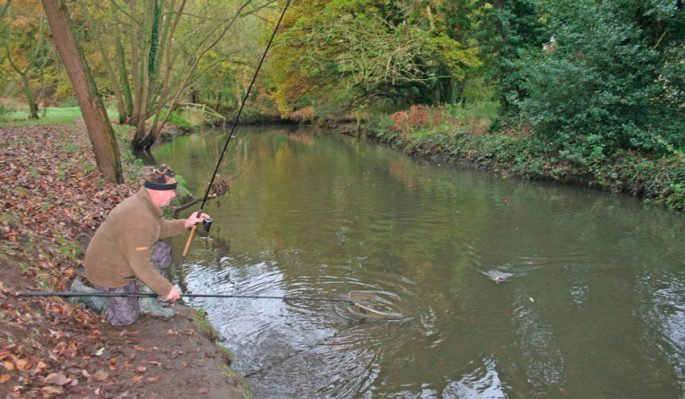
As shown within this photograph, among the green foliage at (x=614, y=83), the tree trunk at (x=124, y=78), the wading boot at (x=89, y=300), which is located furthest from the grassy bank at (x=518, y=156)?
the tree trunk at (x=124, y=78)

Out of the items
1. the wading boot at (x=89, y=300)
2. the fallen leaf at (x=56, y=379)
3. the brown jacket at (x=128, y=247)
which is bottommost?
the fallen leaf at (x=56, y=379)

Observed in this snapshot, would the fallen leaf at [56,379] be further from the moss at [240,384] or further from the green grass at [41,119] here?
the green grass at [41,119]

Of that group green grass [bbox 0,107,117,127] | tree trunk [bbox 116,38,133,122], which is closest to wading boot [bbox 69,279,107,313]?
tree trunk [bbox 116,38,133,122]

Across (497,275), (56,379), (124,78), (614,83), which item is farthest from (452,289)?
(124,78)

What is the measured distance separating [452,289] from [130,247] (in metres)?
5.15

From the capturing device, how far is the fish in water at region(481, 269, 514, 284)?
28.5 feet

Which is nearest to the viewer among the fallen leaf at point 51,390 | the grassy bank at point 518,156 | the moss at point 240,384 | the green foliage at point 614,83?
the fallen leaf at point 51,390

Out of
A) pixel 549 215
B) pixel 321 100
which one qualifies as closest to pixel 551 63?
pixel 549 215

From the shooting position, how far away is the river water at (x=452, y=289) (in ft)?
19.5

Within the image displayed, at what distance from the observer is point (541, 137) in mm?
17656

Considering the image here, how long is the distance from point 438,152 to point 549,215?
10.7m

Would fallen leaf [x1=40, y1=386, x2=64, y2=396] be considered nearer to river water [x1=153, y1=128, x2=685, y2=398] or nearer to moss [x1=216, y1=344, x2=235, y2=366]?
A: moss [x1=216, y1=344, x2=235, y2=366]

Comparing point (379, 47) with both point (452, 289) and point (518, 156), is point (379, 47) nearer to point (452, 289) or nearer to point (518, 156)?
point (518, 156)

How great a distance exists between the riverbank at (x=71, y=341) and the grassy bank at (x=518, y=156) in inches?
488
